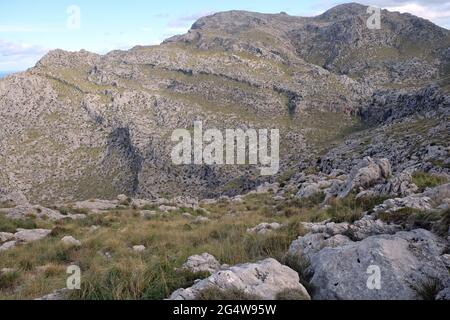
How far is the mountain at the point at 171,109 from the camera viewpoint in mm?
95250

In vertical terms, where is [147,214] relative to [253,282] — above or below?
below

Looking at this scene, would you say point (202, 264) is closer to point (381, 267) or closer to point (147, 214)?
point (381, 267)

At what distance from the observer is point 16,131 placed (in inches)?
4734

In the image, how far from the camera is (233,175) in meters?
92.8

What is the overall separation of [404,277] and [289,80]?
436 feet

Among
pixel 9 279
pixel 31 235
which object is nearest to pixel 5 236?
pixel 31 235

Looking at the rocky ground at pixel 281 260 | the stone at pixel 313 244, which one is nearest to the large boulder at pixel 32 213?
the rocky ground at pixel 281 260

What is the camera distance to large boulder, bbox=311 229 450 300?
655 centimetres

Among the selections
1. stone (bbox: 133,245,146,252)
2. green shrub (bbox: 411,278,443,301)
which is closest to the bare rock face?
A: green shrub (bbox: 411,278,443,301)

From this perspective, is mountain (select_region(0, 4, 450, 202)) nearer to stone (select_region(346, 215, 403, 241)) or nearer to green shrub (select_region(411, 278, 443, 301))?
stone (select_region(346, 215, 403, 241))

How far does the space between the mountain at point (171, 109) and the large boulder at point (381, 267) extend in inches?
2091

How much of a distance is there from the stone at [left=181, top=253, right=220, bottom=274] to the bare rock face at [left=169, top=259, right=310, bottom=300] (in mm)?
1124

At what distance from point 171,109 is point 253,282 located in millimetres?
117902

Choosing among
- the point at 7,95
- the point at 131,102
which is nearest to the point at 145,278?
the point at 131,102
